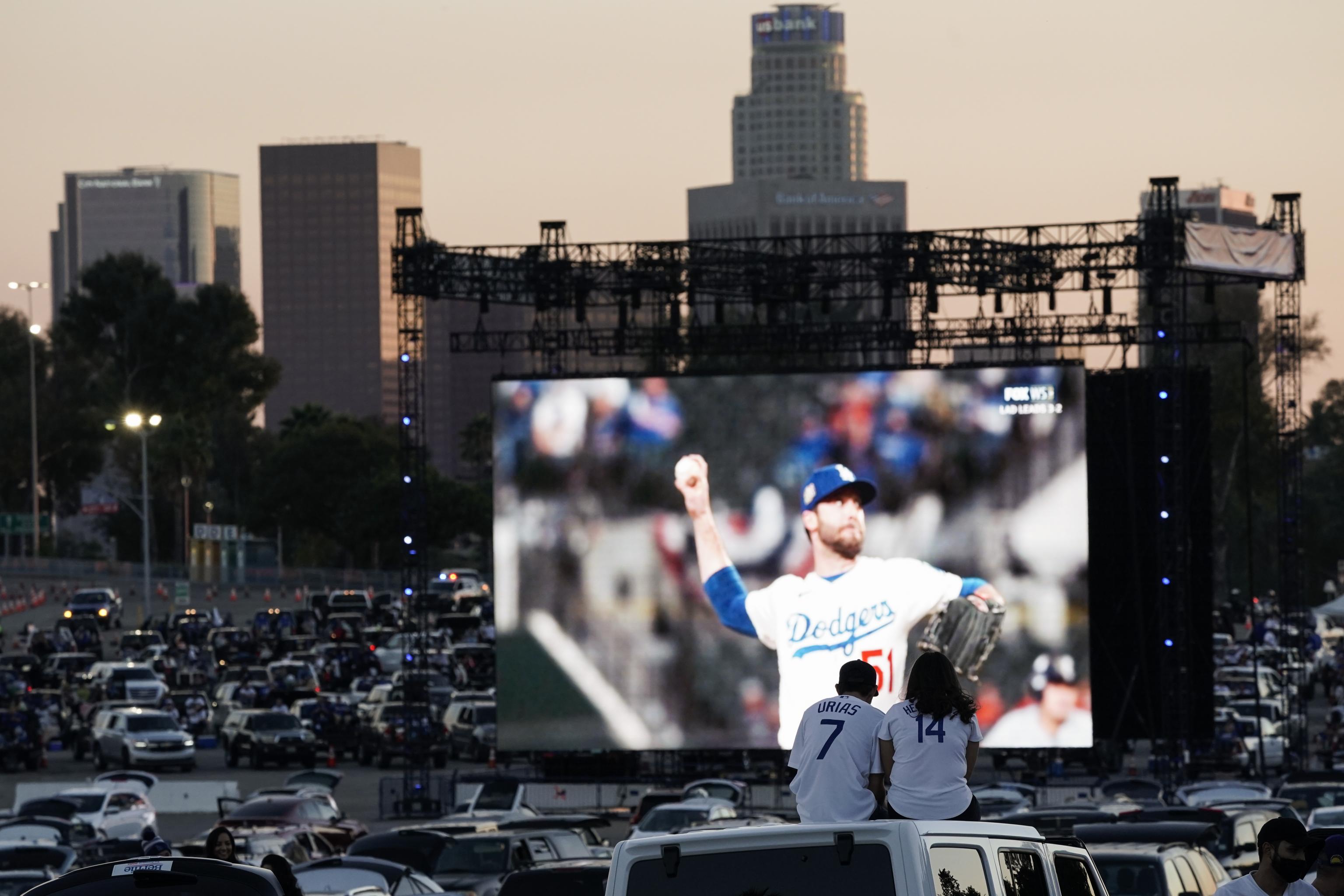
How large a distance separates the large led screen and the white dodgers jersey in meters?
0.03

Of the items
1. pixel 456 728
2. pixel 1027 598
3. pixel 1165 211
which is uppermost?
pixel 1165 211

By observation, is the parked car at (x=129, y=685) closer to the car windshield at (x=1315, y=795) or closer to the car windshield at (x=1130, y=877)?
the car windshield at (x=1315, y=795)

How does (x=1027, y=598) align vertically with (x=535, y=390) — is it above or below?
below

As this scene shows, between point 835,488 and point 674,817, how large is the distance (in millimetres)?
11891

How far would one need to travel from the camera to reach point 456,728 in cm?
4997

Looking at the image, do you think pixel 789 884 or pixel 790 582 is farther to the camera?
pixel 790 582

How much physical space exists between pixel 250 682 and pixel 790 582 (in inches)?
859

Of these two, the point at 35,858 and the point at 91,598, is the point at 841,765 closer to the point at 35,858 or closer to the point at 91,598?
the point at 35,858

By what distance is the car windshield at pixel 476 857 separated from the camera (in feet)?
66.2

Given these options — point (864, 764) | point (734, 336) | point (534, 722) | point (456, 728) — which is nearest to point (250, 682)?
point (456, 728)

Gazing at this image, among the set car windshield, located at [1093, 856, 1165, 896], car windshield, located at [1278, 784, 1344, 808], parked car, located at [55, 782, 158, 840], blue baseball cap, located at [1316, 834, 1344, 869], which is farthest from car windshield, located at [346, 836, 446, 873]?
blue baseball cap, located at [1316, 834, 1344, 869]

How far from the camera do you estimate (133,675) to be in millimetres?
54531

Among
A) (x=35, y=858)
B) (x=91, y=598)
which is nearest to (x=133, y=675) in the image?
(x=91, y=598)

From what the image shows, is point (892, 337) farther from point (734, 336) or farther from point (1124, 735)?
point (1124, 735)
